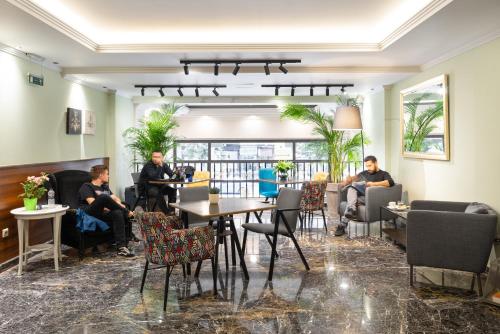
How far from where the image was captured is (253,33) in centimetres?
516

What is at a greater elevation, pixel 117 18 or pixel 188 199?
pixel 117 18

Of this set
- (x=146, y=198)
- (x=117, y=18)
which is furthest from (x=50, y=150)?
(x=117, y=18)

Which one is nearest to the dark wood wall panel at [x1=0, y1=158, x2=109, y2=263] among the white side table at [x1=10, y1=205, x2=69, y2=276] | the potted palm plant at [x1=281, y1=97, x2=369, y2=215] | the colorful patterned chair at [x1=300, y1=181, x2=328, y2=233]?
the white side table at [x1=10, y1=205, x2=69, y2=276]

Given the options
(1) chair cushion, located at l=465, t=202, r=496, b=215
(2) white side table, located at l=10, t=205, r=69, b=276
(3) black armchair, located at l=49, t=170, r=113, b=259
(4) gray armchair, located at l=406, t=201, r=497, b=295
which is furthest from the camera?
(3) black armchair, located at l=49, t=170, r=113, b=259

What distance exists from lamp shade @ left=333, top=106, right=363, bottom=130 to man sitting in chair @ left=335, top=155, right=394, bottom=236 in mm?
692

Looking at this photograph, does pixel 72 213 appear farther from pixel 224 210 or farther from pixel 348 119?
pixel 348 119

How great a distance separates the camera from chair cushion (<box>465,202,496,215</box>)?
13.3 feet

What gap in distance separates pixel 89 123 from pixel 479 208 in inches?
243

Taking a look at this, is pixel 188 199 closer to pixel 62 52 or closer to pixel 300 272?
pixel 300 272

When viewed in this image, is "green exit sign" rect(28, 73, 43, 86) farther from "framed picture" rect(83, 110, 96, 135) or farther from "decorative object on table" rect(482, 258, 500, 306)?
"decorative object on table" rect(482, 258, 500, 306)

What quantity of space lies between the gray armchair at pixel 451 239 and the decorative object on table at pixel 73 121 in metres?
5.16

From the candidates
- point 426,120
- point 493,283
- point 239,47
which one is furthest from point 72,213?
point 426,120

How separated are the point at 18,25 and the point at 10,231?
7.97 ft

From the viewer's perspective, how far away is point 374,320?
313 centimetres
